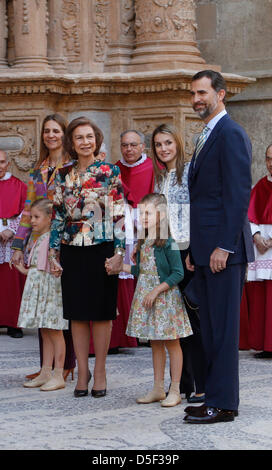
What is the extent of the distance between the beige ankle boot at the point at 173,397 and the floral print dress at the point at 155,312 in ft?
0.98

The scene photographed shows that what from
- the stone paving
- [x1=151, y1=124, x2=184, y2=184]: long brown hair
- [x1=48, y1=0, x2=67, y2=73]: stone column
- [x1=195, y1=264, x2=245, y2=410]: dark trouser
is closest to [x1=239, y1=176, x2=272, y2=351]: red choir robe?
the stone paving

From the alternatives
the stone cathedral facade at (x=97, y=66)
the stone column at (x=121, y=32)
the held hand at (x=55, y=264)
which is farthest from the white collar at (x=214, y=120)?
the stone column at (x=121, y=32)

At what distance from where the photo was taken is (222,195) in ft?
17.9

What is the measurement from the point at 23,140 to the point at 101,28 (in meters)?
1.37

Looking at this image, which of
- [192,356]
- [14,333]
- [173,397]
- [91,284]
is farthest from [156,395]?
[14,333]

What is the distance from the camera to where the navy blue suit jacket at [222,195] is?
538cm

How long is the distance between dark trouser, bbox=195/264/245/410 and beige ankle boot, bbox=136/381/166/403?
2.08ft

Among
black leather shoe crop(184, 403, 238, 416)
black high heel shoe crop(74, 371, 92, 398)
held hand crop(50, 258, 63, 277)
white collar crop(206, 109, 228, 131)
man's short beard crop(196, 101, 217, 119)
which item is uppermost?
man's short beard crop(196, 101, 217, 119)

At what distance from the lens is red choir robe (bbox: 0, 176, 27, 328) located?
9.63 metres

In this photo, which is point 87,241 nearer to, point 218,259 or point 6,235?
point 218,259

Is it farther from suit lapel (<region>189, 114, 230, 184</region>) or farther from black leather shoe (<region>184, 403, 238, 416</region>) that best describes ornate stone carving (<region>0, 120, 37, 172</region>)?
black leather shoe (<region>184, 403, 238, 416</region>)
